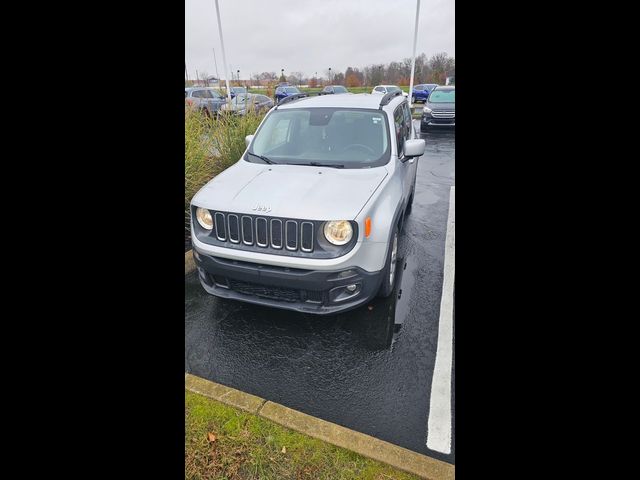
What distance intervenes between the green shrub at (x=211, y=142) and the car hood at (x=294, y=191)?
6.13 feet

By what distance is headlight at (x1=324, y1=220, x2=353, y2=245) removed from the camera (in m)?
2.69

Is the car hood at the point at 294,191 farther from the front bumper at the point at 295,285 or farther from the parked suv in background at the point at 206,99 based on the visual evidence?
the parked suv in background at the point at 206,99

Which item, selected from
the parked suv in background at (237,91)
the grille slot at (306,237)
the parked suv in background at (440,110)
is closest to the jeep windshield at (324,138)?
the grille slot at (306,237)

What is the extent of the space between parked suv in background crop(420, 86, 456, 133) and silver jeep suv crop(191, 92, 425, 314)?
11.2 metres

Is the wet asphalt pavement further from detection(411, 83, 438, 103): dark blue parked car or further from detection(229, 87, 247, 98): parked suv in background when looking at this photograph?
detection(411, 83, 438, 103): dark blue parked car

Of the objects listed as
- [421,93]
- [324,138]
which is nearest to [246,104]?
[324,138]

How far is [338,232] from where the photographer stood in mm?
2709

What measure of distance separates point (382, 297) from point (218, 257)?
1.53 meters

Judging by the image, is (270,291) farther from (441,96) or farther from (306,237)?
(441,96)

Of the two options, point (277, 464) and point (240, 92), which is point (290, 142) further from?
point (240, 92)

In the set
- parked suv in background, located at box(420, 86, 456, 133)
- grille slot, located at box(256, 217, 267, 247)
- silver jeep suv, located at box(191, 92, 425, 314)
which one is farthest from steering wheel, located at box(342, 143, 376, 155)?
parked suv in background, located at box(420, 86, 456, 133)
